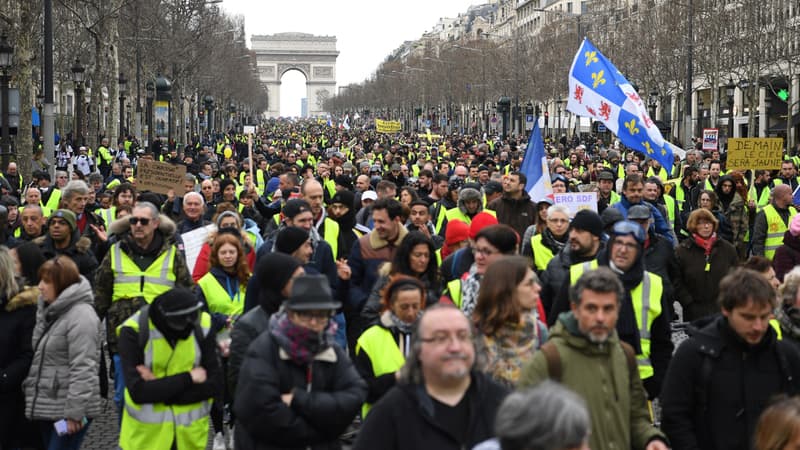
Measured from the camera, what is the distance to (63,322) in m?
6.15

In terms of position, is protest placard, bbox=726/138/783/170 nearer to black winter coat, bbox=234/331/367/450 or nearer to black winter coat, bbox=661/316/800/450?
black winter coat, bbox=661/316/800/450

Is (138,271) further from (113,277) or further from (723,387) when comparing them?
(723,387)

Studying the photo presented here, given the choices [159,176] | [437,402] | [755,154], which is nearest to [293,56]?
[755,154]

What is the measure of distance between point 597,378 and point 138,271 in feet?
12.3

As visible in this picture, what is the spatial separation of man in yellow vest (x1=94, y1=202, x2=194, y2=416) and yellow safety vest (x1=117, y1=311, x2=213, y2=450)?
1.48 meters

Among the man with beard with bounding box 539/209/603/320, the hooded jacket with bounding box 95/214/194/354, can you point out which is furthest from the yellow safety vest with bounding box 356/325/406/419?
the hooded jacket with bounding box 95/214/194/354

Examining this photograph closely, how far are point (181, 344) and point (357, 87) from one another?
16304cm

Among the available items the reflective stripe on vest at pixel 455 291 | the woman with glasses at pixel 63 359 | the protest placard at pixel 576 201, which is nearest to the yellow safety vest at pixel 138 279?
the woman with glasses at pixel 63 359

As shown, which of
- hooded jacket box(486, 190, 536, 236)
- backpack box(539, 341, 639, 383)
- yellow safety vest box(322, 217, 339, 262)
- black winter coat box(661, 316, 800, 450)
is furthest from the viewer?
hooded jacket box(486, 190, 536, 236)

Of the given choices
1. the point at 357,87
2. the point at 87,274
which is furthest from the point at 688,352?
the point at 357,87

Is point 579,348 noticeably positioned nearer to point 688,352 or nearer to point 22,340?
point 688,352

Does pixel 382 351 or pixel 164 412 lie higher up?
pixel 382 351

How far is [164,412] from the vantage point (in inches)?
226

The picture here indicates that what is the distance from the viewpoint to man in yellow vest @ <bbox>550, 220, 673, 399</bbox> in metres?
6.05
